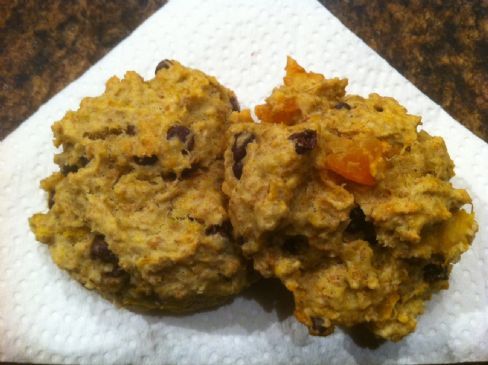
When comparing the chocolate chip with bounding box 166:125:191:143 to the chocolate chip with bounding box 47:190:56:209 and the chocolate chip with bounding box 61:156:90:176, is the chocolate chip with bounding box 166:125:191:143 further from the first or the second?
the chocolate chip with bounding box 47:190:56:209

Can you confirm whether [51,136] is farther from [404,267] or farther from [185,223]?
[404,267]

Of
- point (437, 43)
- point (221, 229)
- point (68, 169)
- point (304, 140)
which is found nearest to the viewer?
point (304, 140)

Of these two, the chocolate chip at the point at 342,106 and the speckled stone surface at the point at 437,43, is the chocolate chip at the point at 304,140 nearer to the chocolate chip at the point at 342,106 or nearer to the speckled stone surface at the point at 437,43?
the chocolate chip at the point at 342,106

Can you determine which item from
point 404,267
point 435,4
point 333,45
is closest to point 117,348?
point 404,267

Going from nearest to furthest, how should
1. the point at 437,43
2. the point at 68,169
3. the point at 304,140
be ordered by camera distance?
the point at 304,140 < the point at 68,169 < the point at 437,43

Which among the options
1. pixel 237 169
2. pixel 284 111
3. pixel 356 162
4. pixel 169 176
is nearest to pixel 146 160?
pixel 169 176

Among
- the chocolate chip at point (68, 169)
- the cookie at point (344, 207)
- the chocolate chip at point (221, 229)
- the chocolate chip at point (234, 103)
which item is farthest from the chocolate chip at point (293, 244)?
the chocolate chip at point (68, 169)

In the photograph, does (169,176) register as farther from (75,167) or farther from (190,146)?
(75,167)
